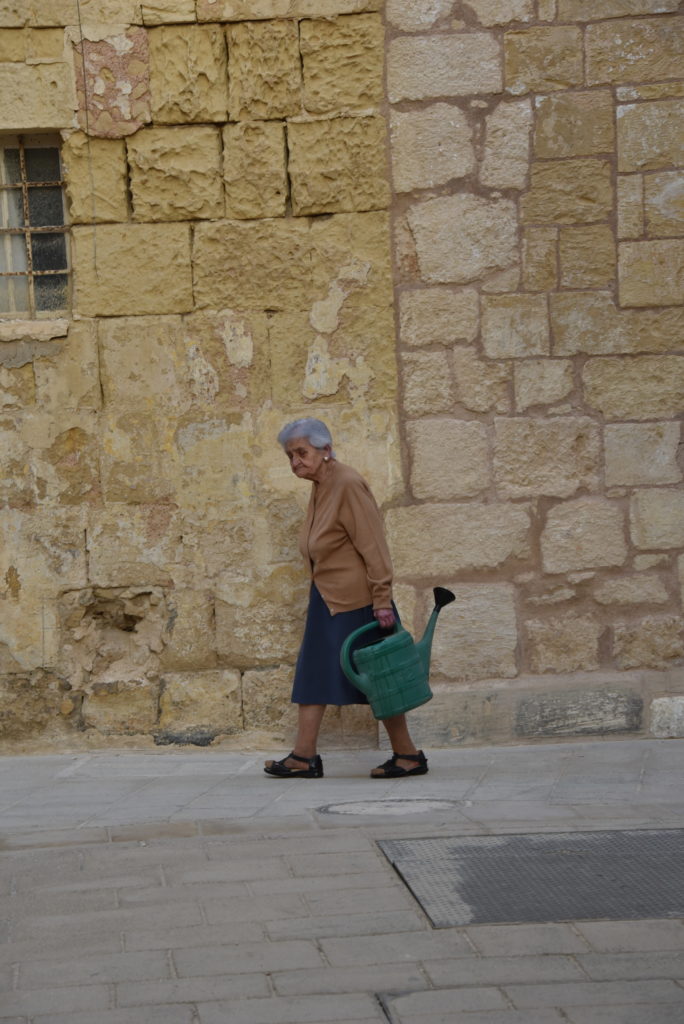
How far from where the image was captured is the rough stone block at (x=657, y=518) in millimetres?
6512

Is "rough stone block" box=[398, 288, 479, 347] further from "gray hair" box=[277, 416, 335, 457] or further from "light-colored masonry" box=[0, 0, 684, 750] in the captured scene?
"gray hair" box=[277, 416, 335, 457]

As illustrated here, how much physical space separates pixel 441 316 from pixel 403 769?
80.4 inches

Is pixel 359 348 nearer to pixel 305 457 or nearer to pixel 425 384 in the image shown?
pixel 425 384

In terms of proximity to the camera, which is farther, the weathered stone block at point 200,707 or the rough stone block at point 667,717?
the weathered stone block at point 200,707

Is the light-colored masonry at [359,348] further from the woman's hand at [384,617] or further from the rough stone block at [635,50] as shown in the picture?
the woman's hand at [384,617]

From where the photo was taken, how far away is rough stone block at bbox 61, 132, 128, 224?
21.5ft

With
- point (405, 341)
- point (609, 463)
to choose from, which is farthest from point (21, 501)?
point (609, 463)

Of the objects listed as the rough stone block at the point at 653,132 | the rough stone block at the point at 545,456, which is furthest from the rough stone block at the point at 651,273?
the rough stone block at the point at 545,456

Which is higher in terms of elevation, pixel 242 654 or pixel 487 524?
pixel 487 524

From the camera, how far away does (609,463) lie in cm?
650

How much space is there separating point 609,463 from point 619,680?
3.16 ft

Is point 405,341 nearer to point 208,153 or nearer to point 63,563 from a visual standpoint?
point 208,153

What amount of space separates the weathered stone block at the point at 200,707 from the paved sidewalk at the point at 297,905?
1.36ft

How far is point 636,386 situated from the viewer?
650 centimetres
